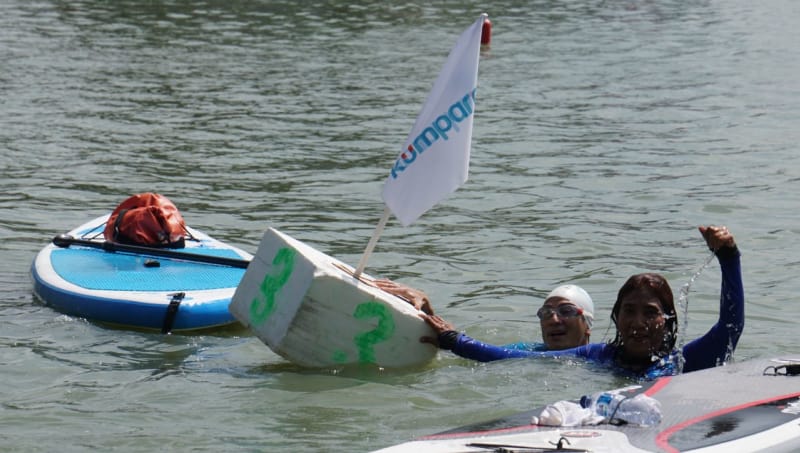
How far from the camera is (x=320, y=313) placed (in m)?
6.94

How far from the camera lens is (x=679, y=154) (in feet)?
48.2

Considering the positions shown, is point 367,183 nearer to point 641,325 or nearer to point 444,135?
point 444,135

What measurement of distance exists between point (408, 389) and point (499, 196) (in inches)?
228

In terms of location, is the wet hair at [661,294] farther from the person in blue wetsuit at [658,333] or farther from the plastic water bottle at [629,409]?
the plastic water bottle at [629,409]

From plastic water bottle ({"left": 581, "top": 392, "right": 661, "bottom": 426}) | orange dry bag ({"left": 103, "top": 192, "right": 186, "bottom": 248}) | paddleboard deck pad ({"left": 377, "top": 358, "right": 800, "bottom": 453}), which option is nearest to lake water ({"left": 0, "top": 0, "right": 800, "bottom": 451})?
orange dry bag ({"left": 103, "top": 192, "right": 186, "bottom": 248})

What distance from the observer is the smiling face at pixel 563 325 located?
743 cm

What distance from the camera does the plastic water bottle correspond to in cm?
552

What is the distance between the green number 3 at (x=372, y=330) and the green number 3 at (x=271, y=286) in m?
0.42

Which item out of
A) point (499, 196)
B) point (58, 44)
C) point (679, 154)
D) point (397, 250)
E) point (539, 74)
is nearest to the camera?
point (397, 250)

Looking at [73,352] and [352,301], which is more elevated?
[352,301]

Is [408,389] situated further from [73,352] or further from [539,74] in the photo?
[539,74]

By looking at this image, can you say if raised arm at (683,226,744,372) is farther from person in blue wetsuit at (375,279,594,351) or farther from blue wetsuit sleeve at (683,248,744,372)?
person in blue wetsuit at (375,279,594,351)

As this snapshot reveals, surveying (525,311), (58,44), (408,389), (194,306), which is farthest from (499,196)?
(58,44)

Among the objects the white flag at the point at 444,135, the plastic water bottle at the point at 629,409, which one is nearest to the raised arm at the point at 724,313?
the plastic water bottle at the point at 629,409
